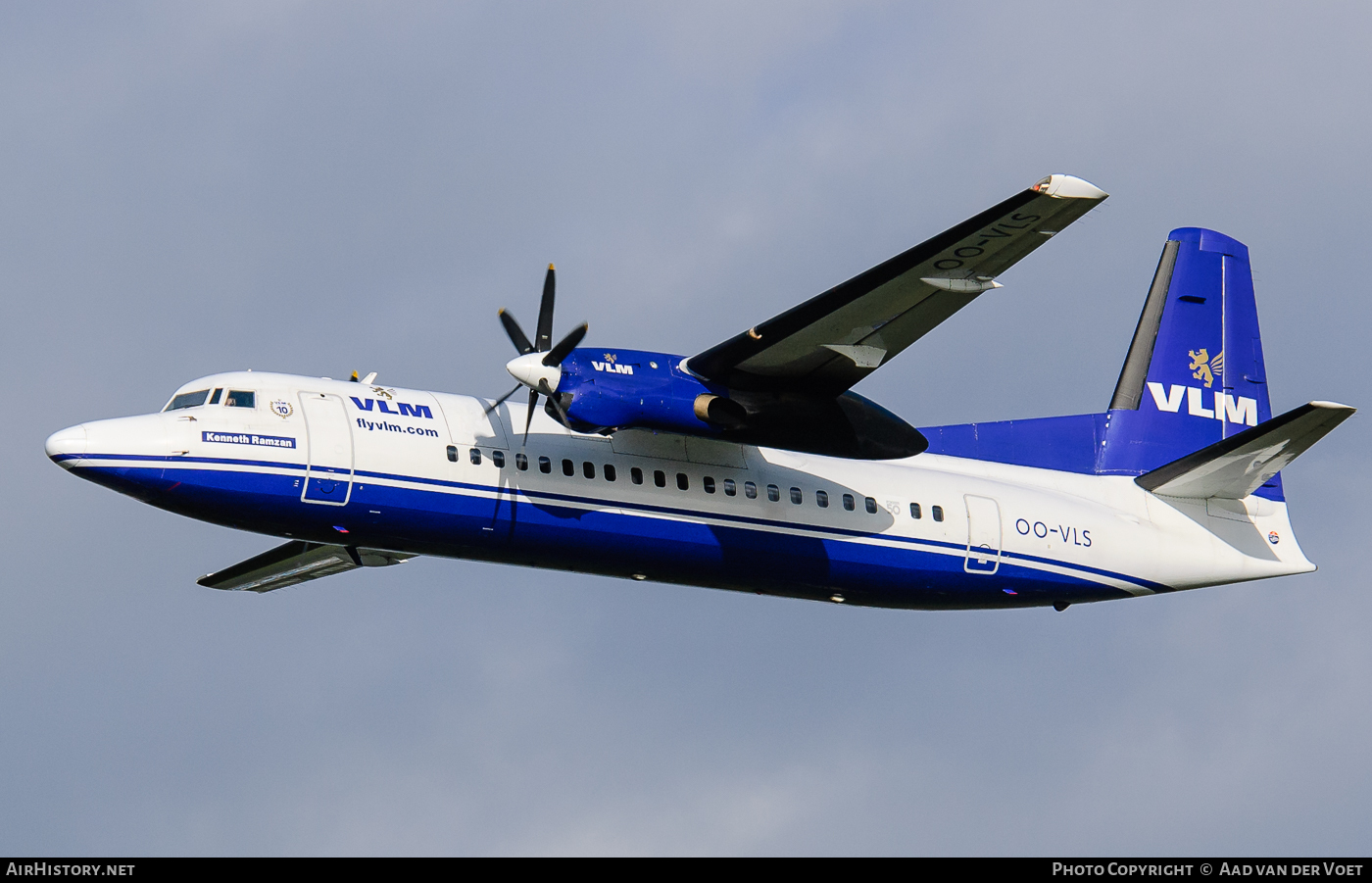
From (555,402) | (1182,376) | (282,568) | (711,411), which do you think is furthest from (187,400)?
(1182,376)

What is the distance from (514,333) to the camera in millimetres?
21750

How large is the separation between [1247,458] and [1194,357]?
3466 mm

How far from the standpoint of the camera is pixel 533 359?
68.0 feet

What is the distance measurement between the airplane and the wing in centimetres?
4

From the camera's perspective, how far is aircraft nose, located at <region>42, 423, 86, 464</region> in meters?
19.7

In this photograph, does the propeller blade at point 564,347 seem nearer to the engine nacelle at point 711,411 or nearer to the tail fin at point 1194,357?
the engine nacelle at point 711,411

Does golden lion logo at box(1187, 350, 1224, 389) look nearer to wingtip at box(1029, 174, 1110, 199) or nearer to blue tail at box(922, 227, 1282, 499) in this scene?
blue tail at box(922, 227, 1282, 499)

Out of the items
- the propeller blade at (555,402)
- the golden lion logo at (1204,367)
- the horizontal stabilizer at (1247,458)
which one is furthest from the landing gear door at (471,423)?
the golden lion logo at (1204,367)

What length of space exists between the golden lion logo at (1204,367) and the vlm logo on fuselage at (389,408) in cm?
1295

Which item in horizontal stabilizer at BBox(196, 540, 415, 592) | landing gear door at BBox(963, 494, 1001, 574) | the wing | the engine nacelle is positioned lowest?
landing gear door at BBox(963, 494, 1001, 574)

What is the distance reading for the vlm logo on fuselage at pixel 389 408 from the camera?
21.3 m

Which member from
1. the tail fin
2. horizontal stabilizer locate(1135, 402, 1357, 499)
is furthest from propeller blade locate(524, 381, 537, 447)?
the tail fin

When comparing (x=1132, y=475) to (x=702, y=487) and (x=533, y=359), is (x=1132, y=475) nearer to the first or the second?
(x=702, y=487)
